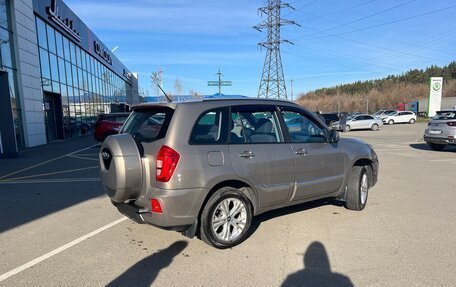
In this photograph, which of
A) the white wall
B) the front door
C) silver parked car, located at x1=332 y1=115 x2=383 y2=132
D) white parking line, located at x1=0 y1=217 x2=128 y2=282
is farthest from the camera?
silver parked car, located at x1=332 y1=115 x2=383 y2=132

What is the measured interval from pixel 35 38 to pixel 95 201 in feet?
54.7

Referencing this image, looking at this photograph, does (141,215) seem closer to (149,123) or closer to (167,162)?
(167,162)

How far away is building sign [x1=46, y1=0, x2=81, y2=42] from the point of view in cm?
2195

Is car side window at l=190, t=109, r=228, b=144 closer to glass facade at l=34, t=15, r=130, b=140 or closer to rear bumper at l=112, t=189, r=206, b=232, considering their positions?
rear bumper at l=112, t=189, r=206, b=232

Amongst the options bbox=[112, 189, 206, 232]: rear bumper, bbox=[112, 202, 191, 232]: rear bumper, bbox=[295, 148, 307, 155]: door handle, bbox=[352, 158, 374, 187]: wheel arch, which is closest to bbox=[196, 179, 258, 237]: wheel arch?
bbox=[112, 189, 206, 232]: rear bumper

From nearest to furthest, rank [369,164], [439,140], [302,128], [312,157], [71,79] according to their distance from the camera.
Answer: [312,157] → [302,128] → [369,164] → [439,140] → [71,79]

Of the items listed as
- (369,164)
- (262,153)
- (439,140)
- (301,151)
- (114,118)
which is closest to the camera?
(262,153)

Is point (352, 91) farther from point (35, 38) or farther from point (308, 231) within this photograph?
point (308, 231)

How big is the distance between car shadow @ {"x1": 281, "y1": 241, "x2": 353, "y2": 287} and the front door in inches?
820

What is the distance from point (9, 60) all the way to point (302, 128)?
16.6m

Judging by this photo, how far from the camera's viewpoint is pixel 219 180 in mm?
4227

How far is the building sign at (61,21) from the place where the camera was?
72.0 feet

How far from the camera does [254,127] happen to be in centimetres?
477

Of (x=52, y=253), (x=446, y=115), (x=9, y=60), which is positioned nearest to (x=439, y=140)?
(x=446, y=115)
